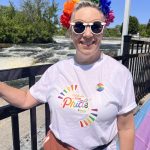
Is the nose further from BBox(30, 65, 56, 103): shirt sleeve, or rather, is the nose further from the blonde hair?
BBox(30, 65, 56, 103): shirt sleeve

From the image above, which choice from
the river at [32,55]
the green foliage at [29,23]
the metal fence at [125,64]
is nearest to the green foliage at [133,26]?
the green foliage at [29,23]

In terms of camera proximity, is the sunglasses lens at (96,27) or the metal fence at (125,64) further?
the metal fence at (125,64)

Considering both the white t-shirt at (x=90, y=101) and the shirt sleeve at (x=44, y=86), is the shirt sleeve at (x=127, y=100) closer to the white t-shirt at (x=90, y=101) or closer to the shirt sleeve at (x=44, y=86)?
the white t-shirt at (x=90, y=101)

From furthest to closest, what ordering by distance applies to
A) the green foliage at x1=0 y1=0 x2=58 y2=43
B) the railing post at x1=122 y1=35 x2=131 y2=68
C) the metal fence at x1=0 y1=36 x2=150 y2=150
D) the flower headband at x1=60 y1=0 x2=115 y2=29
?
the green foliage at x1=0 y1=0 x2=58 y2=43 → the railing post at x1=122 y1=35 x2=131 y2=68 → the metal fence at x1=0 y1=36 x2=150 y2=150 → the flower headband at x1=60 y1=0 x2=115 y2=29

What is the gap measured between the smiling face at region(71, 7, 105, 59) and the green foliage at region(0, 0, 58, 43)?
33.8 meters

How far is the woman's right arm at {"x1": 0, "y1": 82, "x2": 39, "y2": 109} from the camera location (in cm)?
199

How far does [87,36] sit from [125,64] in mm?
3024

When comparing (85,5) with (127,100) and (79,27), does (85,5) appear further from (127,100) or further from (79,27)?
(127,100)

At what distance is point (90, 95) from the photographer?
177cm

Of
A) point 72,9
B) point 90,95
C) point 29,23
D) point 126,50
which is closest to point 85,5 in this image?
point 72,9

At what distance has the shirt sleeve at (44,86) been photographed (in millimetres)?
1918

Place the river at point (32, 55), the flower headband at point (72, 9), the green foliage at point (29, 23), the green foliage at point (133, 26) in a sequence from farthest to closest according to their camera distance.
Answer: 1. the green foliage at point (133, 26)
2. the green foliage at point (29, 23)
3. the river at point (32, 55)
4. the flower headband at point (72, 9)

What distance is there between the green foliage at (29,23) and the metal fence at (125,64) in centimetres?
2985

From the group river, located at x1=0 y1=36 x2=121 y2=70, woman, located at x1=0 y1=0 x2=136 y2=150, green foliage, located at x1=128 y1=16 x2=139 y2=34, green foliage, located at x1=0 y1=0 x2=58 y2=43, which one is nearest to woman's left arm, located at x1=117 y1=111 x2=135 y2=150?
woman, located at x1=0 y1=0 x2=136 y2=150
